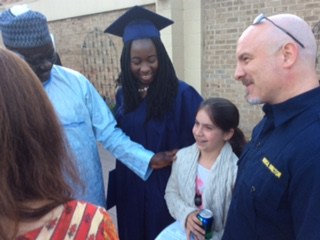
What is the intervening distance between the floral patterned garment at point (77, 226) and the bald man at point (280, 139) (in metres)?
0.66

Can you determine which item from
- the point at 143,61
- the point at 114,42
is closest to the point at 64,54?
the point at 114,42

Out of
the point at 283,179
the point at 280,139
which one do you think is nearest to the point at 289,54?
the point at 280,139

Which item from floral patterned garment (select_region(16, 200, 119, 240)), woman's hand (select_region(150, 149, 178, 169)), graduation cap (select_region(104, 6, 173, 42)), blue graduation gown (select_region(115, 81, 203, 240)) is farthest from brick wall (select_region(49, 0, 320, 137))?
floral patterned garment (select_region(16, 200, 119, 240))

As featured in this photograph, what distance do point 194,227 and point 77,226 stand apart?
3.88 ft

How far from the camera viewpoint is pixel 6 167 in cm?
83

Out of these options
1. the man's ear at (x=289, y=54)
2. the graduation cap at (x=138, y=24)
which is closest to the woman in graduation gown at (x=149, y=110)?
the graduation cap at (x=138, y=24)

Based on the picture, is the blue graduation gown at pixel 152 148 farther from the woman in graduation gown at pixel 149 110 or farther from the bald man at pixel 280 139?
the bald man at pixel 280 139

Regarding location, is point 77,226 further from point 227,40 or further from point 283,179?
point 227,40

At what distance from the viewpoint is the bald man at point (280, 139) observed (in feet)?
3.87

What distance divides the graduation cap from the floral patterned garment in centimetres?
157

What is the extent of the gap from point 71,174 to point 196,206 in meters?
1.19

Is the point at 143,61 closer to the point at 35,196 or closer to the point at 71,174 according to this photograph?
the point at 71,174

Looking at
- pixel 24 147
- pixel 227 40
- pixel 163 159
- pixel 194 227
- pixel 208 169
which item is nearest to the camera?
pixel 24 147

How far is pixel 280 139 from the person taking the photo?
1344mm
